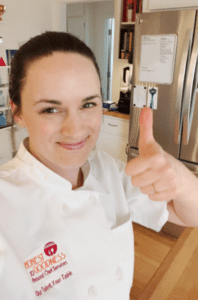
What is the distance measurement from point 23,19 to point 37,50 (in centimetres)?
242

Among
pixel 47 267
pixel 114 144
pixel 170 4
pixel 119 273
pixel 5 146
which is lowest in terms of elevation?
pixel 5 146

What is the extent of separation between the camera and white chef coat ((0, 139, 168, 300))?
1.94 feet

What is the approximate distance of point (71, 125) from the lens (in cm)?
68

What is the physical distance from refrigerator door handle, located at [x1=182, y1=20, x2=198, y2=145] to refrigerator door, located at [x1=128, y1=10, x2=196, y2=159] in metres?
0.04

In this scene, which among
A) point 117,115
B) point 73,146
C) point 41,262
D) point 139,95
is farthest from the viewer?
point 117,115

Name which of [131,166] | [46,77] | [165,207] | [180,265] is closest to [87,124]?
[46,77]

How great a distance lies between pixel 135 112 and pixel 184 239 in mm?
1332

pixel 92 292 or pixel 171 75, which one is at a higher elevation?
pixel 171 75

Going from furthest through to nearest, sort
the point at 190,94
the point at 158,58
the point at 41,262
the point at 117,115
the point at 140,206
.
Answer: the point at 117,115
the point at 158,58
the point at 190,94
the point at 140,206
the point at 41,262

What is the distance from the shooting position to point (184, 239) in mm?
870

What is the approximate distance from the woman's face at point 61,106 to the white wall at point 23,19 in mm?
2152

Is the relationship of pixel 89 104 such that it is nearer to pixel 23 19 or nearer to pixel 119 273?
pixel 119 273

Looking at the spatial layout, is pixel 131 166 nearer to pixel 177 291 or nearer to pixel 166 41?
pixel 177 291

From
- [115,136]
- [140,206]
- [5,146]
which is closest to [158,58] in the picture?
[115,136]
